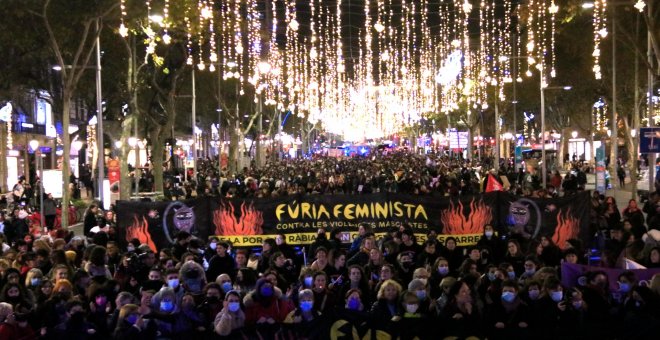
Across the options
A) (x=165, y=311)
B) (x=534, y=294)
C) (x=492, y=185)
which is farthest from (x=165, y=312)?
(x=492, y=185)

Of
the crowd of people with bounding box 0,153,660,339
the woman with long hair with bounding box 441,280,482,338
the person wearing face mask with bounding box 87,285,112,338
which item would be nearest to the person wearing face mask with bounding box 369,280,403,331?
the crowd of people with bounding box 0,153,660,339

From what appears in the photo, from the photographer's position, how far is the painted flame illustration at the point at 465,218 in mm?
16344

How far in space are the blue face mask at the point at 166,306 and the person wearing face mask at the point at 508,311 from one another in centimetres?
328

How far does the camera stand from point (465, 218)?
16.4m

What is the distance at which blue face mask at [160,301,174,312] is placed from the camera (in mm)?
9133

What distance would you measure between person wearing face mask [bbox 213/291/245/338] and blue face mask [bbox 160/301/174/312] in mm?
704

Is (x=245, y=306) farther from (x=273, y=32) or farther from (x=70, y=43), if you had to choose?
(x=273, y=32)

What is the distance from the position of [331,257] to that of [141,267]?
259 cm

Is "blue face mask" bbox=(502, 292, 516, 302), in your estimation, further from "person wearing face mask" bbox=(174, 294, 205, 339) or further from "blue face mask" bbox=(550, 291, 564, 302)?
"person wearing face mask" bbox=(174, 294, 205, 339)

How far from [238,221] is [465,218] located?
4.28 metres

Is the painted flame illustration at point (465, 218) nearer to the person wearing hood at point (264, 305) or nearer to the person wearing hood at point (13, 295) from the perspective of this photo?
the person wearing hood at point (264, 305)

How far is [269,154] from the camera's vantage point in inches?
3474

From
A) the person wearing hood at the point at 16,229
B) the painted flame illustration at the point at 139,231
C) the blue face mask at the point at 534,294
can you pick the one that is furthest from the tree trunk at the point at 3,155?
the blue face mask at the point at 534,294

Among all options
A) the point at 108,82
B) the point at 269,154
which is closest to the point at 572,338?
the point at 108,82
